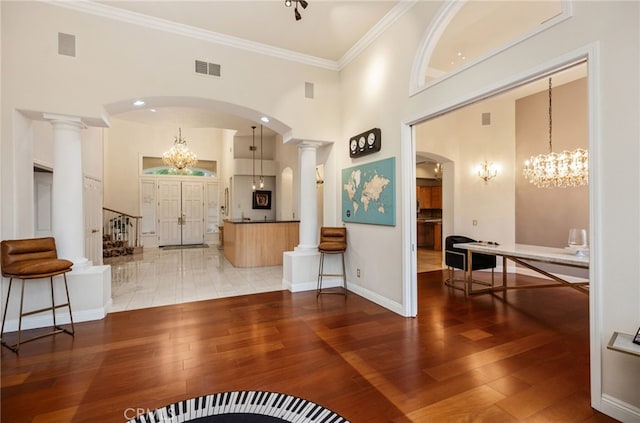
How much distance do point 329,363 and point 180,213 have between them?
10140 mm

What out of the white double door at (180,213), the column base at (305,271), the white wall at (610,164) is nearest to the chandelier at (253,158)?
the white double door at (180,213)

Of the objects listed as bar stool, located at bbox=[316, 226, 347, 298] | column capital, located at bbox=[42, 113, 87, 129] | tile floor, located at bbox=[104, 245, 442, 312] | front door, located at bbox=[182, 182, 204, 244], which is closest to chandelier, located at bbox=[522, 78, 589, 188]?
tile floor, located at bbox=[104, 245, 442, 312]

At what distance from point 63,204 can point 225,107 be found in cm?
239

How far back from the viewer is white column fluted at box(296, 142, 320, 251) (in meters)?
4.98

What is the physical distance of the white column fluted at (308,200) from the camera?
4980mm

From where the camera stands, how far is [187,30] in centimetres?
390

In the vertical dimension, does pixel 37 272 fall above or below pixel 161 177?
below

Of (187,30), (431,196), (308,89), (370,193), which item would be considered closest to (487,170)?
(370,193)

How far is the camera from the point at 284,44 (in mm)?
4340

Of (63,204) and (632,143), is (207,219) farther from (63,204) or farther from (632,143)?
(632,143)

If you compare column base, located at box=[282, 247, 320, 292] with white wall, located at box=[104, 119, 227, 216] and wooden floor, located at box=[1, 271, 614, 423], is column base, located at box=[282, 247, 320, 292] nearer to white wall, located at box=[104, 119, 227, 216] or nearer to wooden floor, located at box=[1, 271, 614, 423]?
wooden floor, located at box=[1, 271, 614, 423]

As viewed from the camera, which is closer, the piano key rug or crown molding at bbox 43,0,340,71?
the piano key rug

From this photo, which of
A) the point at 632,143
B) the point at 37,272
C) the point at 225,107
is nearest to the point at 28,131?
the point at 37,272

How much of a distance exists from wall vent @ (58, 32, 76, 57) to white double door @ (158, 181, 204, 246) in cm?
798
